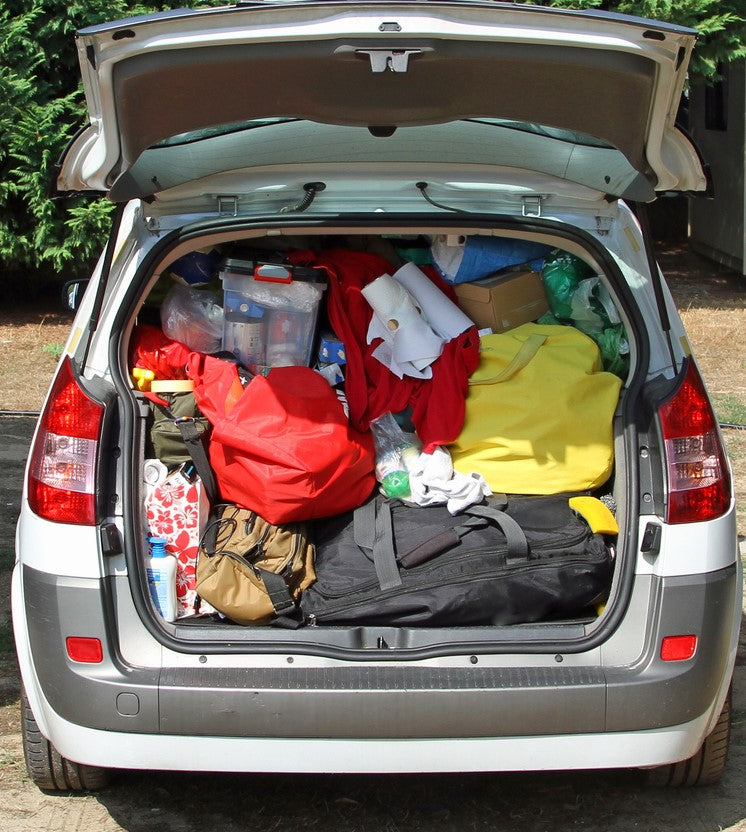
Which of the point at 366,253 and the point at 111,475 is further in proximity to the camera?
the point at 366,253

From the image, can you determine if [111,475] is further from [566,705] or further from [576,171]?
[576,171]

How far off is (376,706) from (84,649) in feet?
2.22

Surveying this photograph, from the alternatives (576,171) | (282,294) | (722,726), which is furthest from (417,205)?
(722,726)

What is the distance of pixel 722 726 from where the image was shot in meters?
2.85

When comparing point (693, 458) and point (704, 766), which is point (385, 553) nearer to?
point (693, 458)

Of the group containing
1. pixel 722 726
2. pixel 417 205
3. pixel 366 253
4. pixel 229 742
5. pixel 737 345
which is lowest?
pixel 737 345

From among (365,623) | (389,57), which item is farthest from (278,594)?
(389,57)

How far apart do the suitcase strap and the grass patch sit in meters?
3.78

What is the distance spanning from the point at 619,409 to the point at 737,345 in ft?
19.3

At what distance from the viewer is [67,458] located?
2.60m

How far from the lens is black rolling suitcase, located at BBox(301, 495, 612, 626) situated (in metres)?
2.75

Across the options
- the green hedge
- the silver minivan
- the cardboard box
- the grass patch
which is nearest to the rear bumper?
the silver minivan

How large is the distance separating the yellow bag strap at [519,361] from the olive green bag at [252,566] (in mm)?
690

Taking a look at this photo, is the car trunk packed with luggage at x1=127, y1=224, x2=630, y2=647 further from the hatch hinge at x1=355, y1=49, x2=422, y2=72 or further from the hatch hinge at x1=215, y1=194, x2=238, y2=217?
the hatch hinge at x1=355, y1=49, x2=422, y2=72
